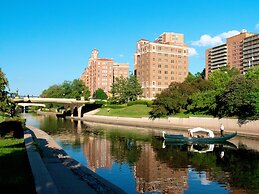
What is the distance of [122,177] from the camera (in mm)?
21766

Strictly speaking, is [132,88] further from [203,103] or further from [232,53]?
[232,53]

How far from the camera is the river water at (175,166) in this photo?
19406 mm

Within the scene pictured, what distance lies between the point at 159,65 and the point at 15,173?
13020 centimetres

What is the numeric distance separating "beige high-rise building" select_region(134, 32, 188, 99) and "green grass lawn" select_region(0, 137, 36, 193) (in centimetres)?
12017

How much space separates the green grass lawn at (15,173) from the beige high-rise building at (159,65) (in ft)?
394

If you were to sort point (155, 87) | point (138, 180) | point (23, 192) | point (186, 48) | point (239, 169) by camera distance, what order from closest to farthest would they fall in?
point (23, 192), point (138, 180), point (239, 169), point (155, 87), point (186, 48)

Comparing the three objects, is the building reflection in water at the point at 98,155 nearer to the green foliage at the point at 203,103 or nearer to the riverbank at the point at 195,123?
the riverbank at the point at 195,123

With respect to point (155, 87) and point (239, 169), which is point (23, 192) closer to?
point (239, 169)

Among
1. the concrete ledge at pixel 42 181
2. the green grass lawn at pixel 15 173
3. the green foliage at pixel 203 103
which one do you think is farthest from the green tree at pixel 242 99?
the concrete ledge at pixel 42 181

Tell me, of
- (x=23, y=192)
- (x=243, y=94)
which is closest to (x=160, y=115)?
(x=243, y=94)

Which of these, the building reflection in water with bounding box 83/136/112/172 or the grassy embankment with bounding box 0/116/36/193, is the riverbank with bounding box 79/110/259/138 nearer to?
the building reflection in water with bounding box 83/136/112/172

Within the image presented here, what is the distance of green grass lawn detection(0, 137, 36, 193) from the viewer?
12202 millimetres

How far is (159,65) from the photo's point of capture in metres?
143

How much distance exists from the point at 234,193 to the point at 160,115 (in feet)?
185
